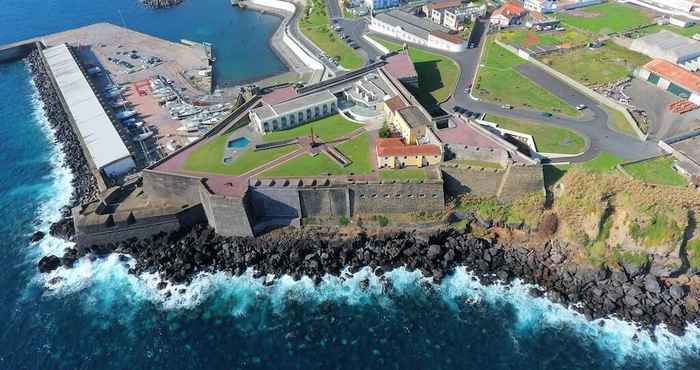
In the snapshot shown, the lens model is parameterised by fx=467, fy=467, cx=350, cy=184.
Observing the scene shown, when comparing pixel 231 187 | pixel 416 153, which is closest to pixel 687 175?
pixel 416 153

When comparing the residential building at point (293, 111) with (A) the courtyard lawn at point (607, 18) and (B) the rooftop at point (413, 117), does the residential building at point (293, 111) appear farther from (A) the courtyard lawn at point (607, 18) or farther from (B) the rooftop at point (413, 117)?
(A) the courtyard lawn at point (607, 18)

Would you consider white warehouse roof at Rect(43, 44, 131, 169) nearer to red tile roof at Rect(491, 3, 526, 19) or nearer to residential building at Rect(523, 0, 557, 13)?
red tile roof at Rect(491, 3, 526, 19)

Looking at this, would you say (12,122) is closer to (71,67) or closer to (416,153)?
(71,67)

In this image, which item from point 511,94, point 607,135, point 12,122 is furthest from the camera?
point 12,122

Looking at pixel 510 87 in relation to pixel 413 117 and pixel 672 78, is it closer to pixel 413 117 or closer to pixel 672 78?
pixel 413 117

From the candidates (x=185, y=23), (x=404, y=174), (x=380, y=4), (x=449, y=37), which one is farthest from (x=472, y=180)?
(x=185, y=23)

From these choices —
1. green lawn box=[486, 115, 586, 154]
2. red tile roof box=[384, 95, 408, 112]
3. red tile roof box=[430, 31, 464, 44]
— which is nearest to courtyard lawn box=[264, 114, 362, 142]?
red tile roof box=[384, 95, 408, 112]

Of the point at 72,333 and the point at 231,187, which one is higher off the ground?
the point at 231,187
